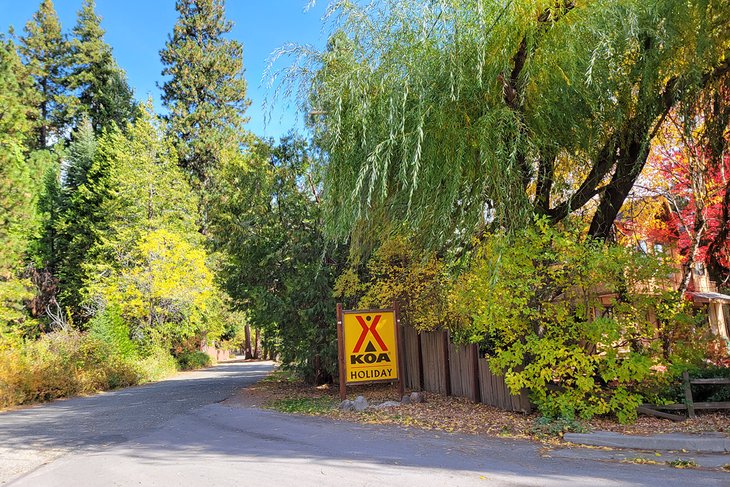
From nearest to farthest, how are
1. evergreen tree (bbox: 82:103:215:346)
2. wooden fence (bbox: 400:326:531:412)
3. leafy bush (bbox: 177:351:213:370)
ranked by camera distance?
wooden fence (bbox: 400:326:531:412) → evergreen tree (bbox: 82:103:215:346) → leafy bush (bbox: 177:351:213:370)

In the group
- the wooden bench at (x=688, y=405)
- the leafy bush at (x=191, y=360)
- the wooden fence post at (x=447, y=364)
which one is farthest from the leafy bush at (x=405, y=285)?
the leafy bush at (x=191, y=360)

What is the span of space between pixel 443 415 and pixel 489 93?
18.8 feet

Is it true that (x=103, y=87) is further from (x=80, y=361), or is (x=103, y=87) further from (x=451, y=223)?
(x=451, y=223)

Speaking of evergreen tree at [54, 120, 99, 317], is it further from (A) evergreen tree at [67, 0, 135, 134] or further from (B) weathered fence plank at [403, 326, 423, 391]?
(B) weathered fence plank at [403, 326, 423, 391]

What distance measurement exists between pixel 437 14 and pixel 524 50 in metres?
1.41

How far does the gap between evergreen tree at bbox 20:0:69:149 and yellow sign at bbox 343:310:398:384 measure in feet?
129

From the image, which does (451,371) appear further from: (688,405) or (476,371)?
(688,405)

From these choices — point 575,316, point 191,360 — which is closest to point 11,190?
point 191,360

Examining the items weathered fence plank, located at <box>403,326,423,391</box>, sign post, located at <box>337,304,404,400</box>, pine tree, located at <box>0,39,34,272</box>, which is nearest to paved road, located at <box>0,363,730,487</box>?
sign post, located at <box>337,304,404,400</box>

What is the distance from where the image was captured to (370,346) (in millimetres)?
12102

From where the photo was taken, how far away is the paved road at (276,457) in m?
5.61

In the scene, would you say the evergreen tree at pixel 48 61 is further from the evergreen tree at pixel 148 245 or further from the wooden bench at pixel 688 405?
the wooden bench at pixel 688 405

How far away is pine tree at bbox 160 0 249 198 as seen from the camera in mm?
39906

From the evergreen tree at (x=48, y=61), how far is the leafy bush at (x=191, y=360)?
21.7m
